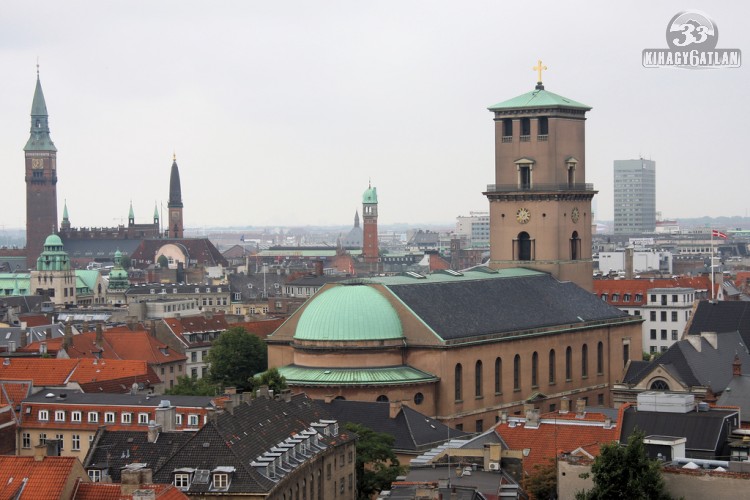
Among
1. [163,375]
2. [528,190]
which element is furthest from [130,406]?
[528,190]

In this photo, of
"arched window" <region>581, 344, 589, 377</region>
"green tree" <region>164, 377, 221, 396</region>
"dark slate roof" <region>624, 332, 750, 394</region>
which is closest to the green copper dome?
"green tree" <region>164, 377, 221, 396</region>

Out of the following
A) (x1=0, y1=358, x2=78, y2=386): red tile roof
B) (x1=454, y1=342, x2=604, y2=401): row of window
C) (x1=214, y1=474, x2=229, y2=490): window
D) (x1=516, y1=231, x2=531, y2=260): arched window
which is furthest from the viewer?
(x1=516, y1=231, x2=531, y2=260): arched window

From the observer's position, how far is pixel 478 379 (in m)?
113

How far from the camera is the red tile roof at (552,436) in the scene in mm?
78438

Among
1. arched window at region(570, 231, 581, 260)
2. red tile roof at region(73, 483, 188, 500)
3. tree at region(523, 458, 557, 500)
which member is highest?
arched window at region(570, 231, 581, 260)

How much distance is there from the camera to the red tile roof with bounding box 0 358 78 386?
106 m

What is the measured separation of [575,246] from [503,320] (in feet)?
83.3

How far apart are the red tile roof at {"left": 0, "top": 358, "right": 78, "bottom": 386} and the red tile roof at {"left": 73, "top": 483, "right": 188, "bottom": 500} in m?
42.2

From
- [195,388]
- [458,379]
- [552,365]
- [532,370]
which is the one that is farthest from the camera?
[552,365]

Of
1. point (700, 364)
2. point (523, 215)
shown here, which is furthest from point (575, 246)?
point (700, 364)

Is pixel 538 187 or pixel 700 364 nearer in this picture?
pixel 700 364

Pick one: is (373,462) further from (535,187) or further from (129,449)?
(535,187)

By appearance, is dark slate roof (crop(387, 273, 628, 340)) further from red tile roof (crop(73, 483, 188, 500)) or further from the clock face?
red tile roof (crop(73, 483, 188, 500))

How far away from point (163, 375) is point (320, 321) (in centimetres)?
3107
